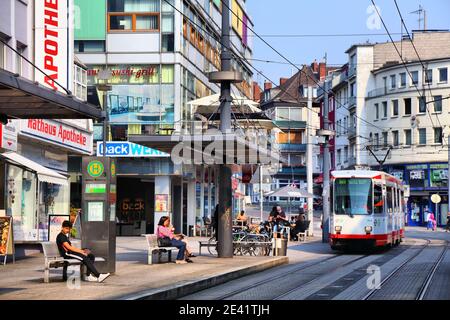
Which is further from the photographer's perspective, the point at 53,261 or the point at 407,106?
the point at 407,106

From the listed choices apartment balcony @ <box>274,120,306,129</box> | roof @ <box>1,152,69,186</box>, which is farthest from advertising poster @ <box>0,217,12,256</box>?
apartment balcony @ <box>274,120,306,129</box>

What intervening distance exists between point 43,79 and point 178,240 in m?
9.30

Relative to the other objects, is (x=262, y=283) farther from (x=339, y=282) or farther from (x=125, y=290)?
(x=125, y=290)

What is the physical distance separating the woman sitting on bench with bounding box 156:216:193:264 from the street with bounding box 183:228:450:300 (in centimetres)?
219

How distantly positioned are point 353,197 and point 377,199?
3.04 feet

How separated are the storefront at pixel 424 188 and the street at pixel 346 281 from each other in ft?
168

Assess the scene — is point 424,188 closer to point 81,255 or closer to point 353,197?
point 353,197

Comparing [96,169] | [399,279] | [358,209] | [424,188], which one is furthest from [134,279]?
[424,188]

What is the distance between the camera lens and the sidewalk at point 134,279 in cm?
1564

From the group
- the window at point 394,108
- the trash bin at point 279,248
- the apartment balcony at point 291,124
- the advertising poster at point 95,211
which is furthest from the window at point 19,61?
the apartment balcony at point 291,124

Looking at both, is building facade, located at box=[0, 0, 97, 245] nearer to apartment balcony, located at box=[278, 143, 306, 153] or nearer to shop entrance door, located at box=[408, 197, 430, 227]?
shop entrance door, located at box=[408, 197, 430, 227]

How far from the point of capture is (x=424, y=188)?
83.2m

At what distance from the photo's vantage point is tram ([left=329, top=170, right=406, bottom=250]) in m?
33.1

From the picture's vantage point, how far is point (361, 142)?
9250cm
